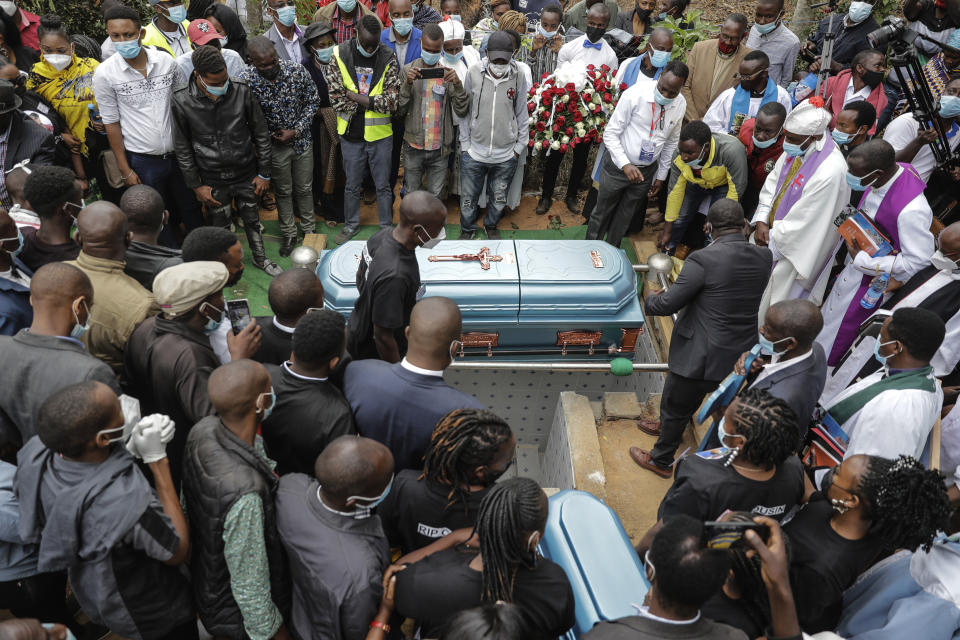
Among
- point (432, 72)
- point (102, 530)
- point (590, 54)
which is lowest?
point (102, 530)

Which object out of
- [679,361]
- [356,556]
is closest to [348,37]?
[679,361]

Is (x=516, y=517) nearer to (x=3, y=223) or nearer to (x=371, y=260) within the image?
(x=371, y=260)

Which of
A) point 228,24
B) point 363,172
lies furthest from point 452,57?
point 228,24

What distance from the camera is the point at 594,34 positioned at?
6.87m

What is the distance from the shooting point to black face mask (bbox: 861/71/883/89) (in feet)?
19.9

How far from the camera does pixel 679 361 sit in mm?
4262

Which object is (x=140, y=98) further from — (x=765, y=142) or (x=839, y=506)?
(x=839, y=506)

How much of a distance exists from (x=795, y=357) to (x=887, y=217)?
5.91 feet

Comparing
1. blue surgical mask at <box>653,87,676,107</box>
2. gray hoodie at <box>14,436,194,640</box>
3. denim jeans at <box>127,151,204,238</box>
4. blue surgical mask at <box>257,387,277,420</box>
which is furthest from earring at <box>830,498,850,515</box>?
denim jeans at <box>127,151,204,238</box>

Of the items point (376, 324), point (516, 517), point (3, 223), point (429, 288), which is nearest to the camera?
point (516, 517)

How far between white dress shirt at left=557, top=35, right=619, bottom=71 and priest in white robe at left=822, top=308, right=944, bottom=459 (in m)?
4.75

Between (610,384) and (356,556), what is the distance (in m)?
3.72

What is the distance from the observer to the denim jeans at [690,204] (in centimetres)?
610

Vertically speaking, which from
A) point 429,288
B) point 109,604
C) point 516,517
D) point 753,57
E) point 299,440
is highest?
point 753,57
